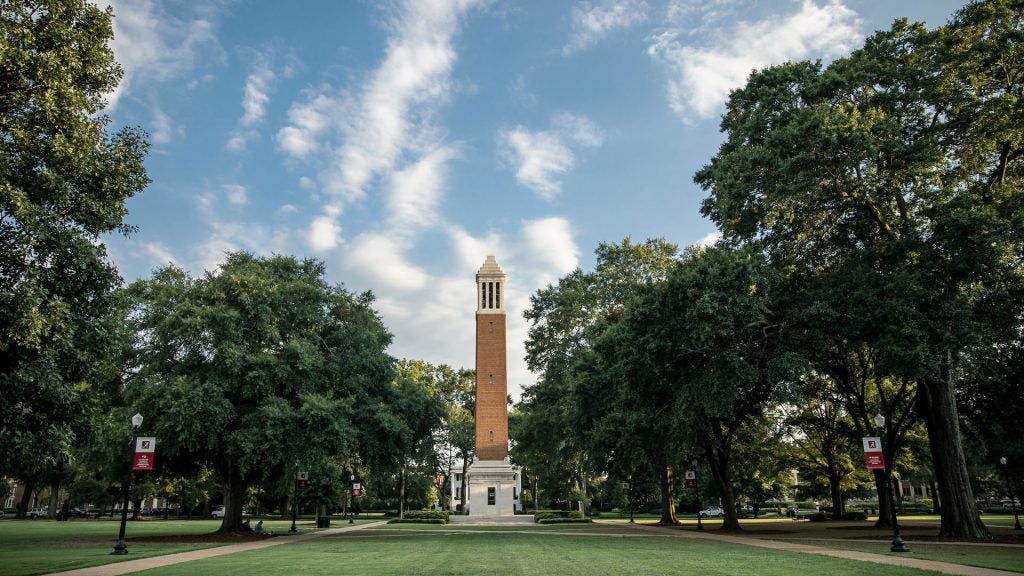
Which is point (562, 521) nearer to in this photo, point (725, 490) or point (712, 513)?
point (725, 490)

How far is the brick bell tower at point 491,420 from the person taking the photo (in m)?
51.2

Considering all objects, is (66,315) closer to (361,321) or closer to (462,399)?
(361,321)

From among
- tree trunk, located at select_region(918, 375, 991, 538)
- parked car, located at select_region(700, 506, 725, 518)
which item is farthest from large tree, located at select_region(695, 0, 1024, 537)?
parked car, located at select_region(700, 506, 725, 518)

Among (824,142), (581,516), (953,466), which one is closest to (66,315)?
(824,142)

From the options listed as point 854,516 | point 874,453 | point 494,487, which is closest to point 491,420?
point 494,487

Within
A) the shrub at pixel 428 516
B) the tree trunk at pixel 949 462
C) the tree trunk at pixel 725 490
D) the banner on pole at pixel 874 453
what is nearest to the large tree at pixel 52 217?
the banner on pole at pixel 874 453

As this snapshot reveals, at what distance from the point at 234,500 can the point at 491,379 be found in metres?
27.2

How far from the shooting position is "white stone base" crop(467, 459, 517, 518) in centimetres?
5116

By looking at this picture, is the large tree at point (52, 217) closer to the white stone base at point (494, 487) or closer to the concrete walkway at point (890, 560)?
the concrete walkway at point (890, 560)

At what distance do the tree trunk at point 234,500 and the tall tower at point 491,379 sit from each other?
85.1 feet

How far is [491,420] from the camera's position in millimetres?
52375

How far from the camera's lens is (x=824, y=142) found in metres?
18.7

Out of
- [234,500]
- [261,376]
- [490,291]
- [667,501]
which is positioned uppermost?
[490,291]

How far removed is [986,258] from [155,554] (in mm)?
24469
